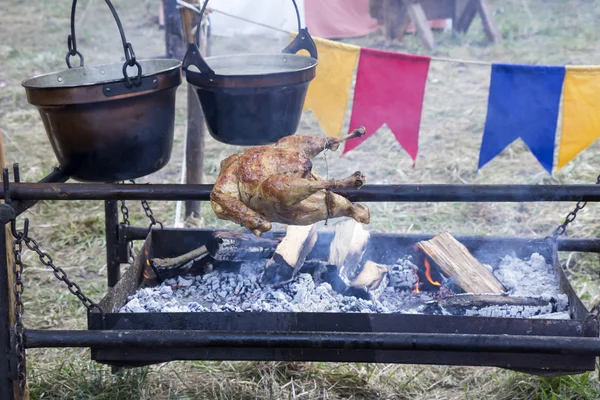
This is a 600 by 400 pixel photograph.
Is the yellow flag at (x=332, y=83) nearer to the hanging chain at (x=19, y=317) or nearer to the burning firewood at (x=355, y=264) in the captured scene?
the burning firewood at (x=355, y=264)

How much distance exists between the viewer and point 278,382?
341cm

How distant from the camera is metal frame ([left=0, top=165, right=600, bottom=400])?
7.37 feet

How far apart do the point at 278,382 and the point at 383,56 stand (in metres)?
2.13

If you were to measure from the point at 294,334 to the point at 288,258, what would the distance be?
29.8 inches

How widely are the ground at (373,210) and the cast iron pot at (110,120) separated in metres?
1.14

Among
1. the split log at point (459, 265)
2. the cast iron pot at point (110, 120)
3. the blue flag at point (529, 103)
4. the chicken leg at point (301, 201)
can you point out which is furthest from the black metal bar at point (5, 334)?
the blue flag at point (529, 103)

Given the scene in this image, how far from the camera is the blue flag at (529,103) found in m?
3.74

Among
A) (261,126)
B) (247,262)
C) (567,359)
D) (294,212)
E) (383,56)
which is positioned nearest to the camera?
(294,212)

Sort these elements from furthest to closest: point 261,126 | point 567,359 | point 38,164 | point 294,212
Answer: point 38,164
point 261,126
point 567,359
point 294,212

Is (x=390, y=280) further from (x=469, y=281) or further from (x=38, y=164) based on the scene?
(x=38, y=164)

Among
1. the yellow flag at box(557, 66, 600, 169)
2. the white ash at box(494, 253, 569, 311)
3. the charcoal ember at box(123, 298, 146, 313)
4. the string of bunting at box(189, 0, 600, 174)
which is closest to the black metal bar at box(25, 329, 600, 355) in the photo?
the charcoal ember at box(123, 298, 146, 313)

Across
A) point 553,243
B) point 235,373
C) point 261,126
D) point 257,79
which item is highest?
point 257,79

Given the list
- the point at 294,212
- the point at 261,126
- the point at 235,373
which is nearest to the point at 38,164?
the point at 235,373

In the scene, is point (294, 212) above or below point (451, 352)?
above
